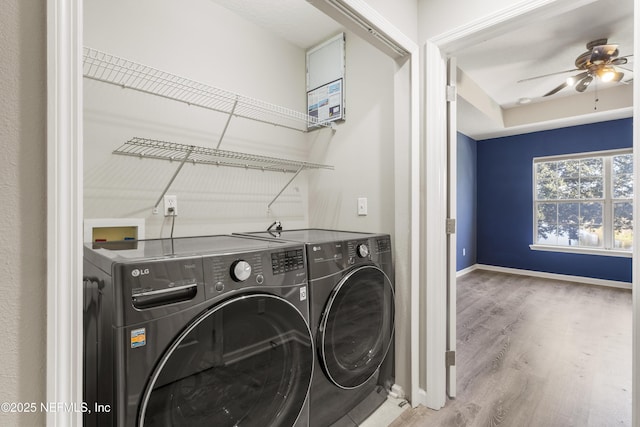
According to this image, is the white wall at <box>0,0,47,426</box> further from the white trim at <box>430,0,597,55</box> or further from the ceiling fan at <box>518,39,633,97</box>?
the ceiling fan at <box>518,39,633,97</box>

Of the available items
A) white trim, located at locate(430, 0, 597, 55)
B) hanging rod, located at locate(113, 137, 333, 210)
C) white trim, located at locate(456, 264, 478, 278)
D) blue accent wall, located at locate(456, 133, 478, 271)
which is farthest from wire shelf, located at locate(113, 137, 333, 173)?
white trim, located at locate(456, 264, 478, 278)

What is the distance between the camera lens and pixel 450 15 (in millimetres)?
1623

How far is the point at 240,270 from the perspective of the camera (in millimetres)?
1032

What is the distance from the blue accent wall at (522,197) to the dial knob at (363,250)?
15.7 feet

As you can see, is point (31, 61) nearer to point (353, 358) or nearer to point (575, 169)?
point (353, 358)

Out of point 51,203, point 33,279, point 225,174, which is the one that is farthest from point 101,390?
point 225,174

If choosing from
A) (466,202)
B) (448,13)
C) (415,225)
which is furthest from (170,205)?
(466,202)

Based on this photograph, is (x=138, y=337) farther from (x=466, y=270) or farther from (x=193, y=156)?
(x=466, y=270)

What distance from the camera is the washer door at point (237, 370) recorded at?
89cm

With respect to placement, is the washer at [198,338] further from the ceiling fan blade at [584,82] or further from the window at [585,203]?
the window at [585,203]

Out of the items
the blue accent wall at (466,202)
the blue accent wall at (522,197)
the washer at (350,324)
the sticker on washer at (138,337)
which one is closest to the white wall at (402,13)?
the washer at (350,324)

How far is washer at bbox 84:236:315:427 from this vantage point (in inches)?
32.2

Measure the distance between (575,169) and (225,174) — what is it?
17.9 feet

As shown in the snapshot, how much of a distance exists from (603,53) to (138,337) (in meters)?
3.98
